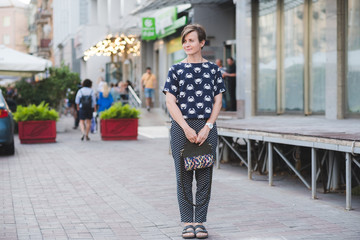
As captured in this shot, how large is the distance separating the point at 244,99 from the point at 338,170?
10.7 m

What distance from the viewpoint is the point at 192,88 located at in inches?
228

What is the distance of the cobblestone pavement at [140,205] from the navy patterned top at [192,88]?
1.15 meters

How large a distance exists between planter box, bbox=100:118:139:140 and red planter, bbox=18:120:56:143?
140 cm

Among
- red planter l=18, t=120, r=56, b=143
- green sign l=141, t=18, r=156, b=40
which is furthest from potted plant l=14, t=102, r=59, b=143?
green sign l=141, t=18, r=156, b=40

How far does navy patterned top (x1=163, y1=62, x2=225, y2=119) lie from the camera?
19.0 ft

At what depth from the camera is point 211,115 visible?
19.1 feet

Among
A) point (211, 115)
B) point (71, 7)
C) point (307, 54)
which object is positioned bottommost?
Answer: point (211, 115)

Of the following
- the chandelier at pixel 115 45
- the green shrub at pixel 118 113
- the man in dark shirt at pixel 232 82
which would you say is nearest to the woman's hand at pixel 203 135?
the green shrub at pixel 118 113

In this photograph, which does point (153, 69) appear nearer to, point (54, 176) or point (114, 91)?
point (114, 91)

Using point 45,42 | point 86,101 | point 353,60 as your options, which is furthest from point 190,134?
point 45,42

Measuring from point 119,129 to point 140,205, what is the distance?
433 inches

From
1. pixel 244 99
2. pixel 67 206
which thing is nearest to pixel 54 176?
pixel 67 206

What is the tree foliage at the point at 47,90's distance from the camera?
Result: 77.8 ft

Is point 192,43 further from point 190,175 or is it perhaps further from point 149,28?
point 149,28
